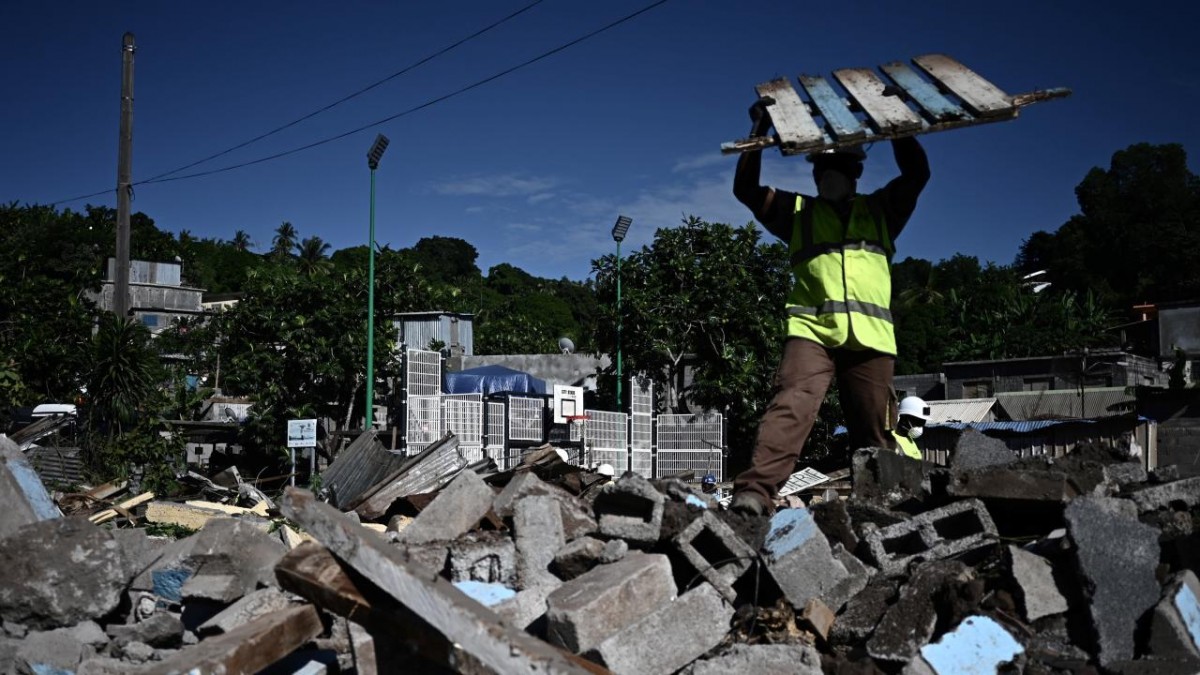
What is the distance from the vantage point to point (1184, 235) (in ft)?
192

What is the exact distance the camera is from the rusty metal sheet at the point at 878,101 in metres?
4.94

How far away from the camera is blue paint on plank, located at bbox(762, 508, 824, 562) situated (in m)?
4.41

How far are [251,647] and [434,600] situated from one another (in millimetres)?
927

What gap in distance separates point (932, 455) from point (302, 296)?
14.8 m

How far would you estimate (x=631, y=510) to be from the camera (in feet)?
17.1

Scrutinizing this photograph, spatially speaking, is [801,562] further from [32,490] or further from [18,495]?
[32,490]

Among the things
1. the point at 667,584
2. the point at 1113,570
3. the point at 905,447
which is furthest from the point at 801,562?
the point at 905,447

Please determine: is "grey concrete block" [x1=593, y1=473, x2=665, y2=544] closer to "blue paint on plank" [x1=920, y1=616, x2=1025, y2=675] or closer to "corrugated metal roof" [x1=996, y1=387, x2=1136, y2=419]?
"blue paint on plank" [x1=920, y1=616, x2=1025, y2=675]

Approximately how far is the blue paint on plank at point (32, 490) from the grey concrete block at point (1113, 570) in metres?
5.85

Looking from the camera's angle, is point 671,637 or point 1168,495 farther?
point 1168,495

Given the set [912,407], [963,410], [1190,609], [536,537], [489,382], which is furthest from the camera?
[963,410]

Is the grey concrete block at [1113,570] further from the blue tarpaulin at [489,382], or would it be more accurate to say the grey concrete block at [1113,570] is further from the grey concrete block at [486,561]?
the blue tarpaulin at [489,382]

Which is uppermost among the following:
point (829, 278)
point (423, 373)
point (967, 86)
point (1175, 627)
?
point (967, 86)

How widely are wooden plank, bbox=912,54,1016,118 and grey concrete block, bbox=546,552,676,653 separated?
8.17 feet
